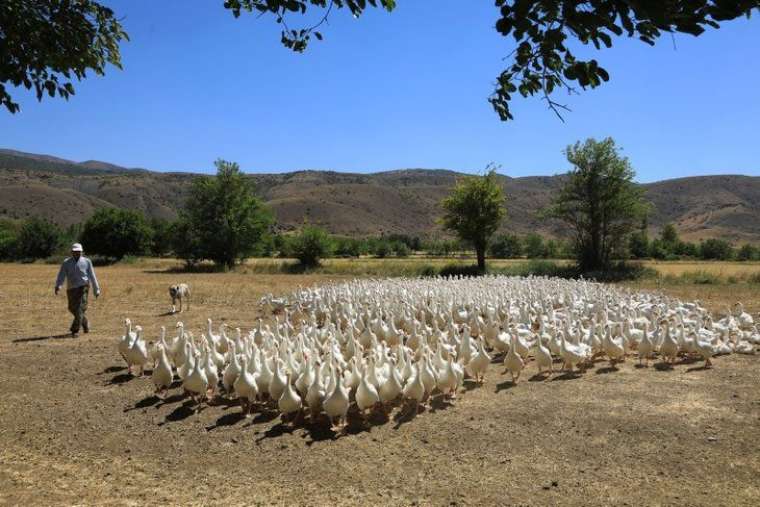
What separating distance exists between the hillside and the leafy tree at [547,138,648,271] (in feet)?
190

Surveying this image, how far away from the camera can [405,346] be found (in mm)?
9578

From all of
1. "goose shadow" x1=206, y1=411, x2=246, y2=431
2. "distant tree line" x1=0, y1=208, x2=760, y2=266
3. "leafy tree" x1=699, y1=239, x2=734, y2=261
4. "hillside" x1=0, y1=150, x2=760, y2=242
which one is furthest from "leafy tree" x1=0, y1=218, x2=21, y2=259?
"leafy tree" x1=699, y1=239, x2=734, y2=261

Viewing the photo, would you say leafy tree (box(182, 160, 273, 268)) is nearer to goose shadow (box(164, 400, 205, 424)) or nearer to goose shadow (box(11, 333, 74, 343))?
goose shadow (box(11, 333, 74, 343))

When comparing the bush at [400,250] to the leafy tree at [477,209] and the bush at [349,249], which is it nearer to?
the bush at [349,249]

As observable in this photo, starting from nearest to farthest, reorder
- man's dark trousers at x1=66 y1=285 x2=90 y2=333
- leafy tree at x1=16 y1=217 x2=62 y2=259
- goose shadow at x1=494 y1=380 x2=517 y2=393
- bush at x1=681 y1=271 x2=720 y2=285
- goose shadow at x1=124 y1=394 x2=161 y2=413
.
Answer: goose shadow at x1=124 y1=394 x2=161 y2=413
goose shadow at x1=494 y1=380 x2=517 y2=393
man's dark trousers at x1=66 y1=285 x2=90 y2=333
bush at x1=681 y1=271 x2=720 y2=285
leafy tree at x1=16 y1=217 x2=62 y2=259

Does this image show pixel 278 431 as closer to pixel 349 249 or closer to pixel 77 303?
pixel 77 303

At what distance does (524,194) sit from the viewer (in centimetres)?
11044

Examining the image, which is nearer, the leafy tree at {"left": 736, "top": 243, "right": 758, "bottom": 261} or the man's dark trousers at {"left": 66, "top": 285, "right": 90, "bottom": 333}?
the man's dark trousers at {"left": 66, "top": 285, "right": 90, "bottom": 333}

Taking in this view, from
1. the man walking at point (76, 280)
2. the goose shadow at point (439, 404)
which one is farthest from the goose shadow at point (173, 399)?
the man walking at point (76, 280)

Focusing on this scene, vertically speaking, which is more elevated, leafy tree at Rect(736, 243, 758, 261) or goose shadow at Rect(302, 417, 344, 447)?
leafy tree at Rect(736, 243, 758, 261)

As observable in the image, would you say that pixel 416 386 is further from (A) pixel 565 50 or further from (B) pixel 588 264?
(B) pixel 588 264

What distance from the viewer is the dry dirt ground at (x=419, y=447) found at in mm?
5023

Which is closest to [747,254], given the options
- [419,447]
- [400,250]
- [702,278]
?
[702,278]

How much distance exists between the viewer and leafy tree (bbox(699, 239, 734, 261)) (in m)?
54.0
